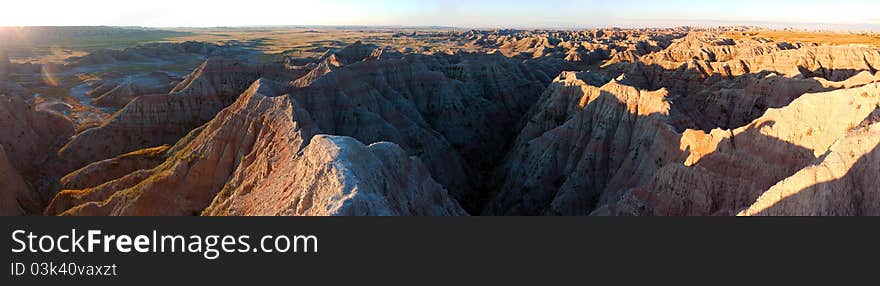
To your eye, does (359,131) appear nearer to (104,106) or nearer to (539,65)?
(104,106)

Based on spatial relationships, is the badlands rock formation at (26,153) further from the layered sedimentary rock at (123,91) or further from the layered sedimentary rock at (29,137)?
the layered sedimentary rock at (123,91)

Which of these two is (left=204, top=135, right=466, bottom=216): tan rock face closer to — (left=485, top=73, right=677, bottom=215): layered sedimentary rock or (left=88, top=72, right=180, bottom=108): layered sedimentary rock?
(left=485, top=73, right=677, bottom=215): layered sedimentary rock

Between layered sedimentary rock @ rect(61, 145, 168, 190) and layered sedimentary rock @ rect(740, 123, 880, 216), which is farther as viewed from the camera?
layered sedimentary rock @ rect(61, 145, 168, 190)

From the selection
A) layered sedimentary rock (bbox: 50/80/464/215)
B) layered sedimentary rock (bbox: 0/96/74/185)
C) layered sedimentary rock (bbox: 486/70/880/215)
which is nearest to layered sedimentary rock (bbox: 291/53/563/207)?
layered sedimentary rock (bbox: 486/70/880/215)

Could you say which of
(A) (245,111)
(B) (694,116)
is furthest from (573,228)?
(B) (694,116)

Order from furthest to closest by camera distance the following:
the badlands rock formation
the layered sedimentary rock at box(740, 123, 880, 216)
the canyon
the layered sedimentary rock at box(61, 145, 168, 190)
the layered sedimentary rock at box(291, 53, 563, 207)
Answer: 1. the layered sedimentary rock at box(291, 53, 563, 207)
2. the layered sedimentary rock at box(61, 145, 168, 190)
3. the badlands rock formation
4. the canyon
5. the layered sedimentary rock at box(740, 123, 880, 216)

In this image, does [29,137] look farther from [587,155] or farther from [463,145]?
[587,155]

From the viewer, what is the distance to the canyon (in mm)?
16156

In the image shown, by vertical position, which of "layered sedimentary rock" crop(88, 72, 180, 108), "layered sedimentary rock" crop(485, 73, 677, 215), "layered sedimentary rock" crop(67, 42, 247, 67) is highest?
"layered sedimentary rock" crop(67, 42, 247, 67)

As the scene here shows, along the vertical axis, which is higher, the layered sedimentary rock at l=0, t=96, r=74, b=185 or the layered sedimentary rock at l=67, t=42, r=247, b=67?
the layered sedimentary rock at l=67, t=42, r=247, b=67

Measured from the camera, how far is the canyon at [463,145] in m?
16.2

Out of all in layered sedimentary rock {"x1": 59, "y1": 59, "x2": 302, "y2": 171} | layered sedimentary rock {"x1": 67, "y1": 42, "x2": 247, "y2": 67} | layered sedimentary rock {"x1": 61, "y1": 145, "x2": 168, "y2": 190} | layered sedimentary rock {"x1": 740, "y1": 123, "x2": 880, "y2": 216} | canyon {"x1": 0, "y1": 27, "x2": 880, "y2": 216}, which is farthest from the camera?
layered sedimentary rock {"x1": 67, "y1": 42, "x2": 247, "y2": 67}

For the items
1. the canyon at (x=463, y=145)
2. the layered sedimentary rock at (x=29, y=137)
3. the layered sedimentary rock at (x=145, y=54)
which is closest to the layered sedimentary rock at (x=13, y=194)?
the canyon at (x=463, y=145)

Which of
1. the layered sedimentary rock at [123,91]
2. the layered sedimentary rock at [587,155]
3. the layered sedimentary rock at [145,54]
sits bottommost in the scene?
the layered sedimentary rock at [587,155]
